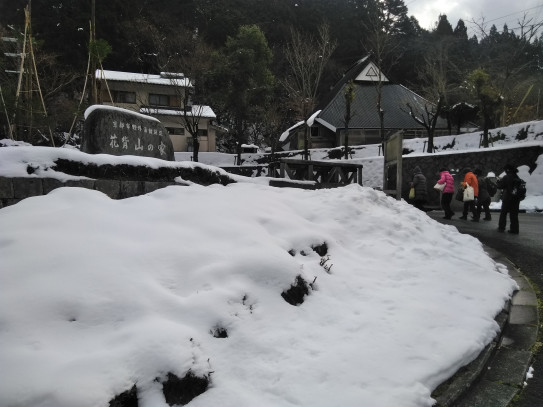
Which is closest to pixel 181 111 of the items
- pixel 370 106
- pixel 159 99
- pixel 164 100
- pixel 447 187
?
pixel 164 100

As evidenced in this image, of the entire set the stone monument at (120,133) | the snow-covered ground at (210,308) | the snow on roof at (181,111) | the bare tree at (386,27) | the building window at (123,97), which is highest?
the bare tree at (386,27)

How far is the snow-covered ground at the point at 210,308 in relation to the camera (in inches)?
65.7

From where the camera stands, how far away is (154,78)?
27.3 meters

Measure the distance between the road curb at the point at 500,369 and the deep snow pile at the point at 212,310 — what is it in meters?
0.07

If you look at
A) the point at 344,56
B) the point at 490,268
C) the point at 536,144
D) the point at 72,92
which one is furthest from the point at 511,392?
the point at 344,56

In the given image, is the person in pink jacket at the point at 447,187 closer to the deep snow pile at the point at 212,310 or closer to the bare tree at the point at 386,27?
the deep snow pile at the point at 212,310

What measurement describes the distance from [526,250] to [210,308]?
6.18 m

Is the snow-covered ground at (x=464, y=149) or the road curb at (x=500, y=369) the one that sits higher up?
the snow-covered ground at (x=464, y=149)

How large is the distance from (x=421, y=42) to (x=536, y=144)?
2681 centimetres

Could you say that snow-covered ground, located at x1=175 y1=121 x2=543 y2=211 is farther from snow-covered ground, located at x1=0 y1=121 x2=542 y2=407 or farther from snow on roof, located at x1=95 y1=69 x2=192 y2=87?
snow-covered ground, located at x1=0 y1=121 x2=542 y2=407

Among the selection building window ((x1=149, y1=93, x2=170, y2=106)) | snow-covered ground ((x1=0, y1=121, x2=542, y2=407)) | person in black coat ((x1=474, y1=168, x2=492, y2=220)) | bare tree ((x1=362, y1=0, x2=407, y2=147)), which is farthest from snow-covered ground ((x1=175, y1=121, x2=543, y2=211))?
snow-covered ground ((x1=0, y1=121, x2=542, y2=407))

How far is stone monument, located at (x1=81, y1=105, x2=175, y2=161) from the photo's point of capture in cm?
527

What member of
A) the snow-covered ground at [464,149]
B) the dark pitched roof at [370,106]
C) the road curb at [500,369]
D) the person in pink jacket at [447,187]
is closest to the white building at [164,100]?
the snow-covered ground at [464,149]

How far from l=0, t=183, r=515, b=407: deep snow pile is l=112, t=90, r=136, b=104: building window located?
26.5 meters
